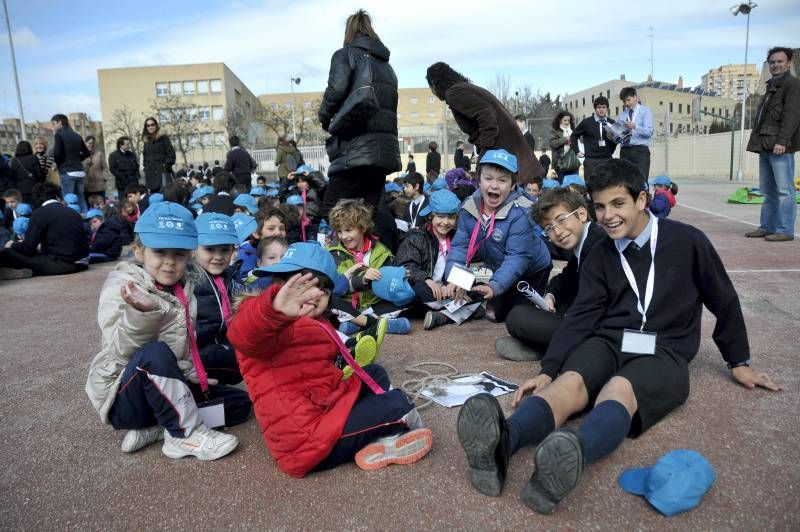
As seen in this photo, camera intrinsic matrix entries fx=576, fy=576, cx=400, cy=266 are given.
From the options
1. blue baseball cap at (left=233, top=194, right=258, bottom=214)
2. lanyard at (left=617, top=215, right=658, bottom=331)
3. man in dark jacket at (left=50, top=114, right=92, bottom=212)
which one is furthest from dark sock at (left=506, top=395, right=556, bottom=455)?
man in dark jacket at (left=50, top=114, right=92, bottom=212)

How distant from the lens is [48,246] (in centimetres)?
793

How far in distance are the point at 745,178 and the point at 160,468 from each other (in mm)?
27761

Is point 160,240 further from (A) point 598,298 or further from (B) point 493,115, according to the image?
(B) point 493,115

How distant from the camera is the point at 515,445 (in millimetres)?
2270

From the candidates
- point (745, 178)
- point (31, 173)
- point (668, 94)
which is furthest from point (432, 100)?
point (31, 173)

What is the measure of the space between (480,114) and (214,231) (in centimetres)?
361

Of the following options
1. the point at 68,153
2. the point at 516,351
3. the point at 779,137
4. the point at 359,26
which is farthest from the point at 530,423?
the point at 68,153

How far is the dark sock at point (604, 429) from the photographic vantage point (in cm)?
221

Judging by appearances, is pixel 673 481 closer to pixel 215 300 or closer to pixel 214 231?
pixel 215 300

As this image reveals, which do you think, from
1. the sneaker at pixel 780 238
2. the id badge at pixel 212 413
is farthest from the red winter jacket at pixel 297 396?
the sneaker at pixel 780 238

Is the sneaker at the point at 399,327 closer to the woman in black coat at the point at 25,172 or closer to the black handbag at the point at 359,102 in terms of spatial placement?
the black handbag at the point at 359,102

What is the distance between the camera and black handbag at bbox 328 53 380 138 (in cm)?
515

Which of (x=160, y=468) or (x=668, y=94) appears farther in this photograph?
(x=668, y=94)

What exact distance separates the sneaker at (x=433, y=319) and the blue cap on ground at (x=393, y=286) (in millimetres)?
224
